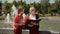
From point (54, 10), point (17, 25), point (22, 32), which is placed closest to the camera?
point (17, 25)

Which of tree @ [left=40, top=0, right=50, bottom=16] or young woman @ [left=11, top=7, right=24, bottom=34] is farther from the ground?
young woman @ [left=11, top=7, right=24, bottom=34]

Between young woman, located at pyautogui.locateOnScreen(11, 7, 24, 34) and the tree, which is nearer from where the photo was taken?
young woman, located at pyautogui.locateOnScreen(11, 7, 24, 34)

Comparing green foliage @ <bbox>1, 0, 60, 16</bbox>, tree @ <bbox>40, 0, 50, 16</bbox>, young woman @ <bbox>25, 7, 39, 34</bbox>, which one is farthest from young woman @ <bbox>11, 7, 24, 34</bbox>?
tree @ <bbox>40, 0, 50, 16</bbox>

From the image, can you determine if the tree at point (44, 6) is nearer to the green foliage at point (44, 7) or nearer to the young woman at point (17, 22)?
the green foliage at point (44, 7)

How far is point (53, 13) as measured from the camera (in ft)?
221

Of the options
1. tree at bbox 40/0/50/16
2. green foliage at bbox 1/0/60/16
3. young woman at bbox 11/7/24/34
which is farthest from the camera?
tree at bbox 40/0/50/16

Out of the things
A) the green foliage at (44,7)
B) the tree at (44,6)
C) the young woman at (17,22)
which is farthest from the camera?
the tree at (44,6)

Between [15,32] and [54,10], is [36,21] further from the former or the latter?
[54,10]

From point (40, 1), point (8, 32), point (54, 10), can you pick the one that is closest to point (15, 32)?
point (8, 32)

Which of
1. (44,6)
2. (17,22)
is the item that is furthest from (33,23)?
(44,6)

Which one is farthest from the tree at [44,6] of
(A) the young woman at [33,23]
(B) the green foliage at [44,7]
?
(A) the young woman at [33,23]

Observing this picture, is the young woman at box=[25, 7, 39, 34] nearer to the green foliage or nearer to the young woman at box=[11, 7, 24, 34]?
the young woman at box=[11, 7, 24, 34]

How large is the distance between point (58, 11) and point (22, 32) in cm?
6218

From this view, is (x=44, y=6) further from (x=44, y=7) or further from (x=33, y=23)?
(x=33, y=23)
